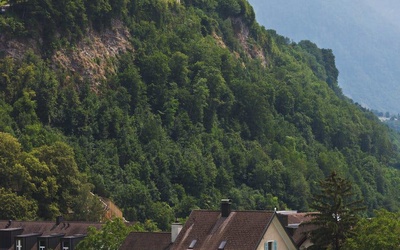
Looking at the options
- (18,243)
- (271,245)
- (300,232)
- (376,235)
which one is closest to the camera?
(271,245)

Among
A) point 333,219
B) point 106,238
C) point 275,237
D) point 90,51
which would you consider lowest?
point 106,238

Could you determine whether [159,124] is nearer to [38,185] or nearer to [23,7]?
[23,7]

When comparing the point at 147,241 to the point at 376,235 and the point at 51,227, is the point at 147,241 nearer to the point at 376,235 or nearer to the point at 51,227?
the point at 51,227

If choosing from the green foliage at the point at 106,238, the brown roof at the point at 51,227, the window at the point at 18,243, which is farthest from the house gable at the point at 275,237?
the window at the point at 18,243

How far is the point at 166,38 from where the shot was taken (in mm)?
196500

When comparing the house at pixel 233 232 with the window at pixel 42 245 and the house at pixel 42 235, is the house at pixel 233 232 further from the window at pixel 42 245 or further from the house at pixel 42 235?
the window at pixel 42 245

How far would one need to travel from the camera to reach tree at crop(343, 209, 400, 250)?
84850 mm

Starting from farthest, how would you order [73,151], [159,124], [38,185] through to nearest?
[159,124] → [73,151] → [38,185]

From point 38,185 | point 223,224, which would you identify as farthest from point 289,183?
point 223,224

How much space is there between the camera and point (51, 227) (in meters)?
109

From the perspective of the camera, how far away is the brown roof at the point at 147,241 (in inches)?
3629

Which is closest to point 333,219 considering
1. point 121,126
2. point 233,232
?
point 233,232

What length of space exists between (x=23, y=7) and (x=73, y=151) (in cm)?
2331

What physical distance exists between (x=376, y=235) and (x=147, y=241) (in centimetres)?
1722
